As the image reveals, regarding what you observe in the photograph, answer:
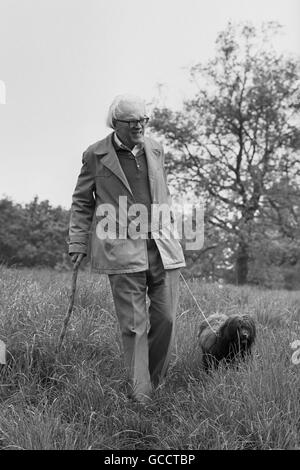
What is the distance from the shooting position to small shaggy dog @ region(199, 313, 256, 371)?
180 inches

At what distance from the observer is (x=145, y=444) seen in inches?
149

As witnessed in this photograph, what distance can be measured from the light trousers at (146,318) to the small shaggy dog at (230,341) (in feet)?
1.19

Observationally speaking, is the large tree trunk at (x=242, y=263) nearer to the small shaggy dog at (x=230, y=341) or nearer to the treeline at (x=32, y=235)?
the treeline at (x=32, y=235)

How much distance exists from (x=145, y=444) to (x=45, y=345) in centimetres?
135

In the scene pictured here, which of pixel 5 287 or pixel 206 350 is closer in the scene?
pixel 206 350

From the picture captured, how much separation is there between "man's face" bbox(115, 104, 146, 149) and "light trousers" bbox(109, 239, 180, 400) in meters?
0.68

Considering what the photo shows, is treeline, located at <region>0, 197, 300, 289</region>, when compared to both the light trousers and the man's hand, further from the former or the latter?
the light trousers

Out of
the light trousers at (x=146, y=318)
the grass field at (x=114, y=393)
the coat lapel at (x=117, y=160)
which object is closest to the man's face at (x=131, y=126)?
the coat lapel at (x=117, y=160)

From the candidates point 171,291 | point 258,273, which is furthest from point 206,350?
point 258,273

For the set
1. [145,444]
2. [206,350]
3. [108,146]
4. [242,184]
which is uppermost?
[242,184]

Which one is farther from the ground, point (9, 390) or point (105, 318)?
point (105, 318)

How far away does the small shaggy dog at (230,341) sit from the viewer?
458cm

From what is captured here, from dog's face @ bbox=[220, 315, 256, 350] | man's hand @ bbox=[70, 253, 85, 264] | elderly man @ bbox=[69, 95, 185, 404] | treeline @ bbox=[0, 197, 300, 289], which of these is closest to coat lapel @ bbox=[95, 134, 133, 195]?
elderly man @ bbox=[69, 95, 185, 404]
